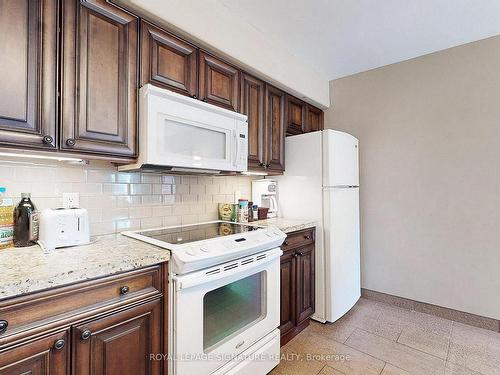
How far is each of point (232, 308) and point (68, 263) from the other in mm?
896

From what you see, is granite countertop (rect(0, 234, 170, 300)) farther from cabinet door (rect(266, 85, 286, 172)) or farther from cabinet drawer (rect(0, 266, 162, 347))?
cabinet door (rect(266, 85, 286, 172))

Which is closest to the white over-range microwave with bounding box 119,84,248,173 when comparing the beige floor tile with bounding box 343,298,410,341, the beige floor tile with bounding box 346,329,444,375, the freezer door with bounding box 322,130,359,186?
the freezer door with bounding box 322,130,359,186

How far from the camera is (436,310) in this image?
2.48 metres

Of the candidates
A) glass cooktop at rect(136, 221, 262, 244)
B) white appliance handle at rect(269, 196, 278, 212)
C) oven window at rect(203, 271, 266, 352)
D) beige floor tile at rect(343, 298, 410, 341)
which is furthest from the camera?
white appliance handle at rect(269, 196, 278, 212)

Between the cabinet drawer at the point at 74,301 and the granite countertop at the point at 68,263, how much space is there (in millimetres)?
36

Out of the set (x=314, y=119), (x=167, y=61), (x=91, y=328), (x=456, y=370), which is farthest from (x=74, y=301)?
(x=314, y=119)

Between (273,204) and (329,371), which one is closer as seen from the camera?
(329,371)

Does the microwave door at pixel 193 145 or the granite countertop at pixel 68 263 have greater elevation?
the microwave door at pixel 193 145

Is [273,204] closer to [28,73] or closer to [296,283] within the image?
[296,283]

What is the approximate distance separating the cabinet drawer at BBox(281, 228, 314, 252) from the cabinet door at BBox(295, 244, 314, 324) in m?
0.05

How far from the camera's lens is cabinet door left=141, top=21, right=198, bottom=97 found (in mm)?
1500

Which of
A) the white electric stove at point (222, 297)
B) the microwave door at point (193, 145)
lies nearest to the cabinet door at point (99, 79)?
the microwave door at point (193, 145)

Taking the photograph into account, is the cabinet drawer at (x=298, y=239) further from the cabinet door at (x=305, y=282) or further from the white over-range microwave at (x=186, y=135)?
the white over-range microwave at (x=186, y=135)

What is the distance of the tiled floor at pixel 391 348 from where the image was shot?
70.0 inches
